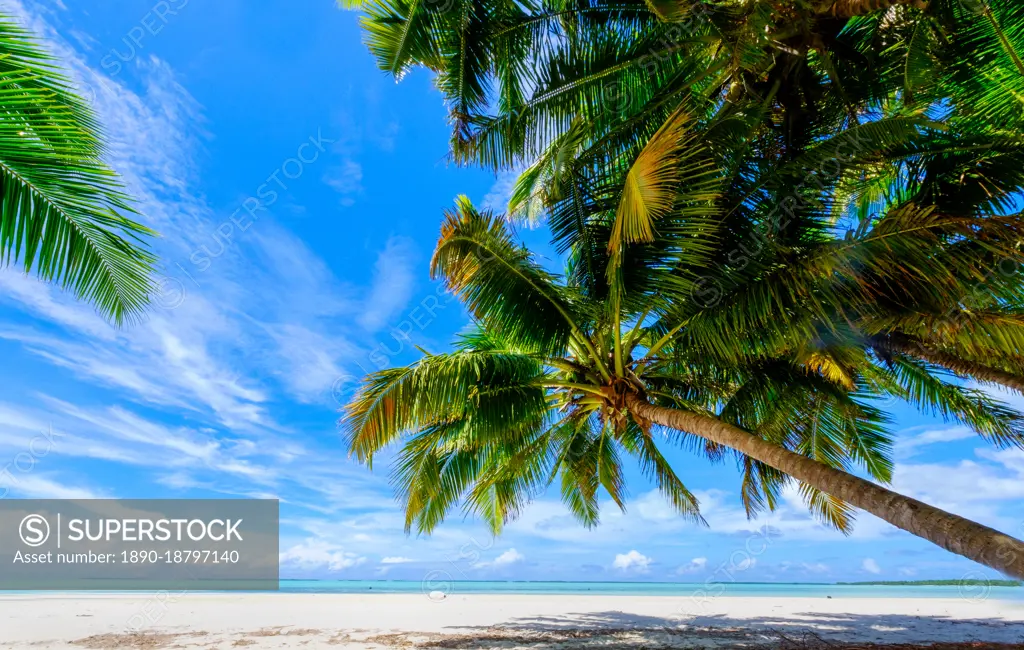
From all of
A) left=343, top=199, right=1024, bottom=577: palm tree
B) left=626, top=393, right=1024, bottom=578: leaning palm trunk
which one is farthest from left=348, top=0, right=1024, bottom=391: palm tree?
left=626, top=393, right=1024, bottom=578: leaning palm trunk

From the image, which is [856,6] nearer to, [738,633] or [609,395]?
[609,395]

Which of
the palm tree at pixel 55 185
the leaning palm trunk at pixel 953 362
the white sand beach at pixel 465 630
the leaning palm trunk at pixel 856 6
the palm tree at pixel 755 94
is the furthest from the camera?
the white sand beach at pixel 465 630

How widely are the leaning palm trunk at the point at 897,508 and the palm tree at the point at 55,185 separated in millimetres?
4562

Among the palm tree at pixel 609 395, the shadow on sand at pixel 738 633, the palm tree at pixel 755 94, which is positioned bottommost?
the shadow on sand at pixel 738 633

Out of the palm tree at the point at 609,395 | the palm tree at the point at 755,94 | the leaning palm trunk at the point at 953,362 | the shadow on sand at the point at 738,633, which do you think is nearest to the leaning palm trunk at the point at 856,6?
the palm tree at the point at 755,94

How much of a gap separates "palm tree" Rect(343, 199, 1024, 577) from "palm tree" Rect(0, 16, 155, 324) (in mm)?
2918

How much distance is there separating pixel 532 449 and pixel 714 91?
16.6 feet

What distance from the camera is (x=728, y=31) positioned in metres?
5.81

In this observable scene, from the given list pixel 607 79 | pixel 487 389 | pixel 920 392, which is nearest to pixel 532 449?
pixel 487 389

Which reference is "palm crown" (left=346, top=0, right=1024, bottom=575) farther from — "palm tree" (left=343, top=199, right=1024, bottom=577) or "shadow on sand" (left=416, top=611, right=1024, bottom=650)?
"shadow on sand" (left=416, top=611, right=1024, bottom=650)

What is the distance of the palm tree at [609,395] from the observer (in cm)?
557

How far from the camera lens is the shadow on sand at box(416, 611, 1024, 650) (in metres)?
8.83

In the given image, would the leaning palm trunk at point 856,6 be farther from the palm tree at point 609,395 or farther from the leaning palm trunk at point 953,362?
the leaning palm trunk at point 953,362

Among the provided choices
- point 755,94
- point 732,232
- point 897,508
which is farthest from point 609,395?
point 755,94
